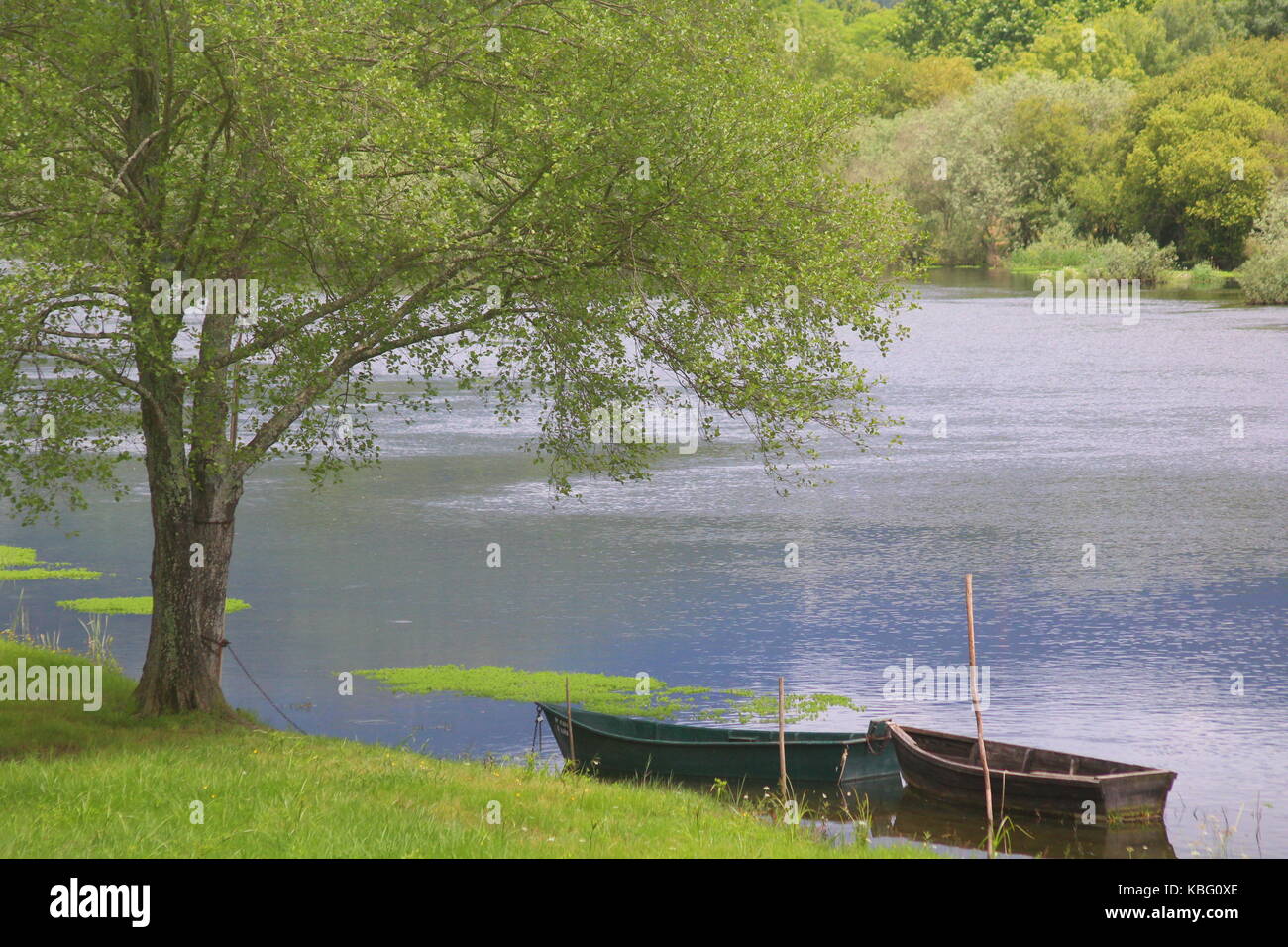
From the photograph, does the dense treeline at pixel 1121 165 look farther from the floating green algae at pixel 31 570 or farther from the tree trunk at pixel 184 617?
the tree trunk at pixel 184 617

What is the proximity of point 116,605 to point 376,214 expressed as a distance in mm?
18520

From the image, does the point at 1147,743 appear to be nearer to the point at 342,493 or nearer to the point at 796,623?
the point at 796,623

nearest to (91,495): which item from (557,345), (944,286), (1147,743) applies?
(557,345)

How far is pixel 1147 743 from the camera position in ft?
86.3

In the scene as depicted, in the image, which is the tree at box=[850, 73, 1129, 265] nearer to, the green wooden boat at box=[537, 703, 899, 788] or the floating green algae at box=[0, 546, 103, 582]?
the floating green algae at box=[0, 546, 103, 582]

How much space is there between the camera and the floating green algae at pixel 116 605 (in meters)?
34.8

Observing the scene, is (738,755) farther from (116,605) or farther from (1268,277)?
(1268,277)

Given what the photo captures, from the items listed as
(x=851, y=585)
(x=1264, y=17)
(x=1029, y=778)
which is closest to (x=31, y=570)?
(x=851, y=585)

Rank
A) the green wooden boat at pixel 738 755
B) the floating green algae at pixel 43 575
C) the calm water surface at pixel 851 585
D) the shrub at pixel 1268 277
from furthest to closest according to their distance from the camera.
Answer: the shrub at pixel 1268 277, the floating green algae at pixel 43 575, the calm water surface at pixel 851 585, the green wooden boat at pixel 738 755

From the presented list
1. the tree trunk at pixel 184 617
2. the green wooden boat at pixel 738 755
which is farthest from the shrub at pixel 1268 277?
the tree trunk at pixel 184 617

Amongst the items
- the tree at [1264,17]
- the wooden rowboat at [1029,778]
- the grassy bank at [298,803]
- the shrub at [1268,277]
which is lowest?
the wooden rowboat at [1029,778]

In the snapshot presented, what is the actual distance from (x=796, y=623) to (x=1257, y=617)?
34.8 feet

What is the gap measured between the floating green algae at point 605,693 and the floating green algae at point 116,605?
6.46 m

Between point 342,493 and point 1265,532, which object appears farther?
point 342,493
